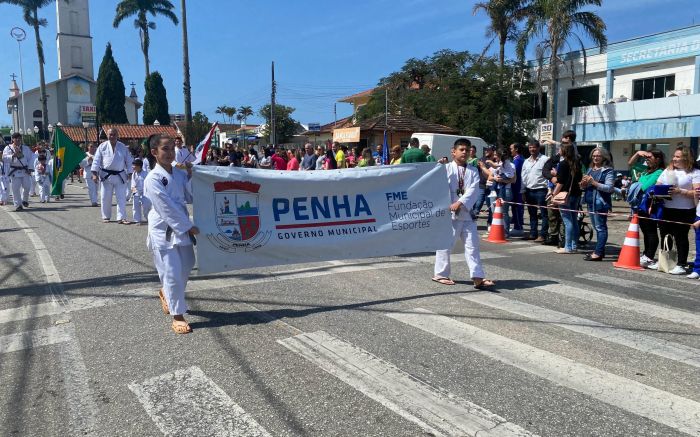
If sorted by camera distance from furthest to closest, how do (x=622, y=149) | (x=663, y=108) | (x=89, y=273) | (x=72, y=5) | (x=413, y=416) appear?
(x=72, y=5) < (x=622, y=149) < (x=663, y=108) < (x=89, y=273) < (x=413, y=416)

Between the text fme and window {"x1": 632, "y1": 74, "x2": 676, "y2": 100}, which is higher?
window {"x1": 632, "y1": 74, "x2": 676, "y2": 100}

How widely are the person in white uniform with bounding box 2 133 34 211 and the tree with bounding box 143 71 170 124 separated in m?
63.5

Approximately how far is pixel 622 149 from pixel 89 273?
30.9 meters

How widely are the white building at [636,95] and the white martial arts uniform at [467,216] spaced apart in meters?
24.2

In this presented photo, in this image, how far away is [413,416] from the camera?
3.46 m

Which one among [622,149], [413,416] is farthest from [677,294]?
[622,149]

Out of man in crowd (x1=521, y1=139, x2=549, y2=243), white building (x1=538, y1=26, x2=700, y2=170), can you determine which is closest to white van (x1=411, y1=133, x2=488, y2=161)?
white building (x1=538, y1=26, x2=700, y2=170)

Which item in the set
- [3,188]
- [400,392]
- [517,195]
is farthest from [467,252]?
[3,188]

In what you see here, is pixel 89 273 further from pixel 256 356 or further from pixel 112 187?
pixel 112 187

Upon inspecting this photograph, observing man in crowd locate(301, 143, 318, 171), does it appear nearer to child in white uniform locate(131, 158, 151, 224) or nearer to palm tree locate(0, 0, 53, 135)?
child in white uniform locate(131, 158, 151, 224)

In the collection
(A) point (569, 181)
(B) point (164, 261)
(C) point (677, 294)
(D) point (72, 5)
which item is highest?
(D) point (72, 5)

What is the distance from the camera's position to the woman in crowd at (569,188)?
959 centimetres

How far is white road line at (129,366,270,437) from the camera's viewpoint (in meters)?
3.32

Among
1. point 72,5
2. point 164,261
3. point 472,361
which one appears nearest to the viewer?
point 472,361
